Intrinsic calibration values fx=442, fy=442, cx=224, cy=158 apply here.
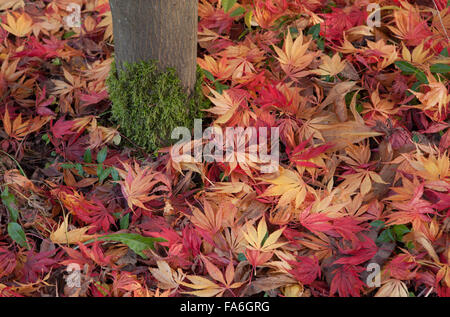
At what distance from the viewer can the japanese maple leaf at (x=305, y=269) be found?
1176 millimetres

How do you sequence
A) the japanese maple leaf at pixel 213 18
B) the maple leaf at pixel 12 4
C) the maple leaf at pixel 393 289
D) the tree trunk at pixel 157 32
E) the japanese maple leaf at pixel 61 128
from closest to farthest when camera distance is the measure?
the maple leaf at pixel 393 289 < the tree trunk at pixel 157 32 < the japanese maple leaf at pixel 61 128 < the japanese maple leaf at pixel 213 18 < the maple leaf at pixel 12 4

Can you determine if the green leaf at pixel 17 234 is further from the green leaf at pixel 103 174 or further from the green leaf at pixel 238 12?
the green leaf at pixel 238 12

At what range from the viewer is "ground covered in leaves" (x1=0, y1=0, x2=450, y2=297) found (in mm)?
1193

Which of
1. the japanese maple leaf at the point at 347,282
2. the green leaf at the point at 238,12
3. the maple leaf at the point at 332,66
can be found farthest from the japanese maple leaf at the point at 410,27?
the japanese maple leaf at the point at 347,282

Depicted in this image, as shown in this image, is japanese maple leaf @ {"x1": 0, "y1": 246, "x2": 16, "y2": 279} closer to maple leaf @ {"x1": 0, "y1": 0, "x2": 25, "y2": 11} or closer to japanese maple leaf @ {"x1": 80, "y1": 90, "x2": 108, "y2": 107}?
japanese maple leaf @ {"x1": 80, "y1": 90, "x2": 108, "y2": 107}

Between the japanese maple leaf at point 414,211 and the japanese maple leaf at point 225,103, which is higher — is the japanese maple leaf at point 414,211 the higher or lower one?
the lower one

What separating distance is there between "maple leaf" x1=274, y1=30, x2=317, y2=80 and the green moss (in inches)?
11.7

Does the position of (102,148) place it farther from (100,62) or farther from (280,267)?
(280,267)

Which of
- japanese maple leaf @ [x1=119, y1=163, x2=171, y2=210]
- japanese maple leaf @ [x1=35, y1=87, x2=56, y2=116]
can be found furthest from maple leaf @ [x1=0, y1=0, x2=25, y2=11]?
japanese maple leaf @ [x1=119, y1=163, x2=171, y2=210]

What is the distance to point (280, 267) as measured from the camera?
3.86 ft

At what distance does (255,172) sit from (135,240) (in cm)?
40

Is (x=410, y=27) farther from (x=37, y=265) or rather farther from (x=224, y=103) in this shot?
(x=37, y=265)

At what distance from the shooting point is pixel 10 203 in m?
1.34

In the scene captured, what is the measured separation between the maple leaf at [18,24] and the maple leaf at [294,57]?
105cm
